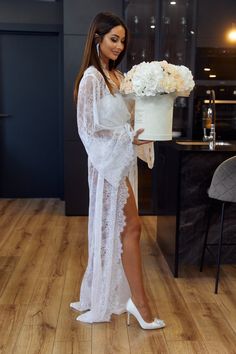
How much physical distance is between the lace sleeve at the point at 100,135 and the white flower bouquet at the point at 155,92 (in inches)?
3.9

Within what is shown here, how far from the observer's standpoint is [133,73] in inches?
79.4

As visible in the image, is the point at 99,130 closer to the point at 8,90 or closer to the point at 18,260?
the point at 18,260

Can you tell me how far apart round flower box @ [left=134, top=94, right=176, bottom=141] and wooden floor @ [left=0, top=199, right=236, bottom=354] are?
3.38ft

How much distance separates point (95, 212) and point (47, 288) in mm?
843

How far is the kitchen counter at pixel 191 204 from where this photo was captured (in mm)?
2959

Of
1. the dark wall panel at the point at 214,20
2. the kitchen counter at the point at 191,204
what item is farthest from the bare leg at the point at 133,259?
the dark wall panel at the point at 214,20

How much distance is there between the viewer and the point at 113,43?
2119mm

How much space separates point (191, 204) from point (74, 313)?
1.09 metres

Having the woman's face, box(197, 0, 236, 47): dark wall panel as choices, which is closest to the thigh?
the woman's face

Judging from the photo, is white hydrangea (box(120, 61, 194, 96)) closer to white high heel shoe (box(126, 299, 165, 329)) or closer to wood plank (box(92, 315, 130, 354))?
white high heel shoe (box(126, 299, 165, 329))

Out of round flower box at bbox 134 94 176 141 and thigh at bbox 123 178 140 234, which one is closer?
round flower box at bbox 134 94 176 141

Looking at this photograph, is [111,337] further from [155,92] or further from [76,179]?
[76,179]

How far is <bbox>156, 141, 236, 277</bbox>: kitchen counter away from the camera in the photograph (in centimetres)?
296

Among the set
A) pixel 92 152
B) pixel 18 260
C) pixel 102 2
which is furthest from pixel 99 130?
pixel 102 2
